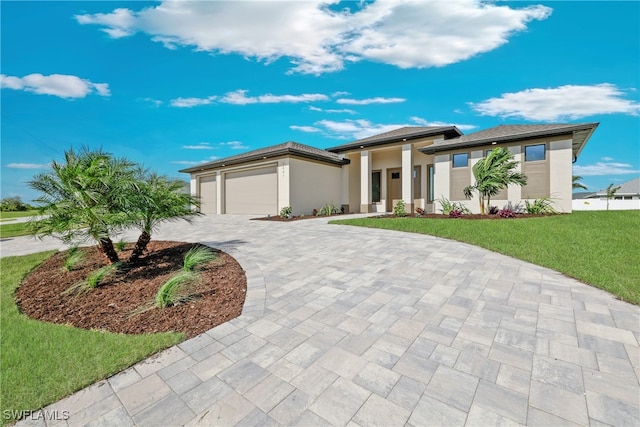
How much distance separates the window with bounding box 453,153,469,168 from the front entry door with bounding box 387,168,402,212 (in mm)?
3801

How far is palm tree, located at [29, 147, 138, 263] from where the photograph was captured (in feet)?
13.4

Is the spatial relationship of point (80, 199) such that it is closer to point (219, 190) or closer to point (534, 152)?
point (219, 190)

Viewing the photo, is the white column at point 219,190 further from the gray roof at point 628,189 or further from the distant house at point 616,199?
the gray roof at point 628,189

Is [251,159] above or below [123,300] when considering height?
above

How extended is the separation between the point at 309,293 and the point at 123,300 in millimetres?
2556

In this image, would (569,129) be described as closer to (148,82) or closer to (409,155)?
(409,155)

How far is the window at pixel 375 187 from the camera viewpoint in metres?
17.8

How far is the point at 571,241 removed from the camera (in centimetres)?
642

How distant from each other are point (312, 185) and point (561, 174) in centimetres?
1239

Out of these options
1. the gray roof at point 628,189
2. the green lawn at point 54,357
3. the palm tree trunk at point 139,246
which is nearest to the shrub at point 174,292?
the green lawn at point 54,357

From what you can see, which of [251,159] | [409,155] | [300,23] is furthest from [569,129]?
[251,159]

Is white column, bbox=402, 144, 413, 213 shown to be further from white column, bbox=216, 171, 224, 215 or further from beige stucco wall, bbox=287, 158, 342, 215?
white column, bbox=216, 171, 224, 215

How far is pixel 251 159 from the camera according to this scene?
16094mm

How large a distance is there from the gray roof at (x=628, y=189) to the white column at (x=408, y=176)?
34.0 m
